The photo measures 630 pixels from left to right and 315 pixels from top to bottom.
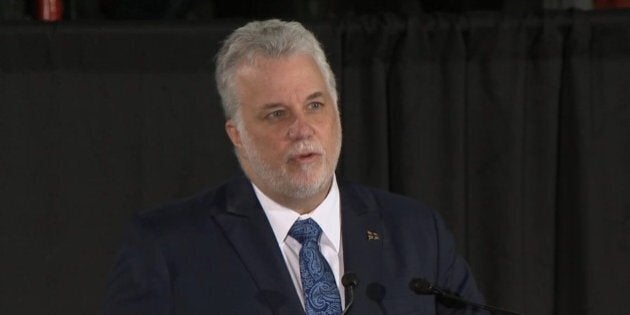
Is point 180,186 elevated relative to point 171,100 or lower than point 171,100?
lower

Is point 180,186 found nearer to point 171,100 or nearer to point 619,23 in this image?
point 171,100

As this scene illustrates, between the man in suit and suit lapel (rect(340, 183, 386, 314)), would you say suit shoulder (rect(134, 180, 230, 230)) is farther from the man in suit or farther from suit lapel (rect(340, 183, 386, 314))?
suit lapel (rect(340, 183, 386, 314))

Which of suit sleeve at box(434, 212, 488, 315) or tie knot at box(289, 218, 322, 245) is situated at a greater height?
tie knot at box(289, 218, 322, 245)

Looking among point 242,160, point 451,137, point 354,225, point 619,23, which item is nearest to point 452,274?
point 354,225

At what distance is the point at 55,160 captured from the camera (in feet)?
10.3

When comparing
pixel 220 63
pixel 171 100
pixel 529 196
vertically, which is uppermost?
pixel 220 63

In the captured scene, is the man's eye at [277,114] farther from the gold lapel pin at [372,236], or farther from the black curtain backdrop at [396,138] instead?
the black curtain backdrop at [396,138]

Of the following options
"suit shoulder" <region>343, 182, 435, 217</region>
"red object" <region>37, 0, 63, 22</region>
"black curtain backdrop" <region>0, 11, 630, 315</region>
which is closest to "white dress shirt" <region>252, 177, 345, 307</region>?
"suit shoulder" <region>343, 182, 435, 217</region>

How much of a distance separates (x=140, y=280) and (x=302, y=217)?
322mm

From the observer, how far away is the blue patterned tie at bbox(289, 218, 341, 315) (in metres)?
2.22

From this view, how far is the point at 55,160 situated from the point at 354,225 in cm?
106

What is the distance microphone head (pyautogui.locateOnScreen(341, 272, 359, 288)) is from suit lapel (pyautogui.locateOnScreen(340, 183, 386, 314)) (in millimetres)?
107

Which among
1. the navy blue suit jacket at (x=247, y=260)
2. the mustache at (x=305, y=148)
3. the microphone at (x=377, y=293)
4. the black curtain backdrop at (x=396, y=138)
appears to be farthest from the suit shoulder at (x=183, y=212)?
the black curtain backdrop at (x=396, y=138)

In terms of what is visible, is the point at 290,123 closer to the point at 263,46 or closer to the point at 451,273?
the point at 263,46
